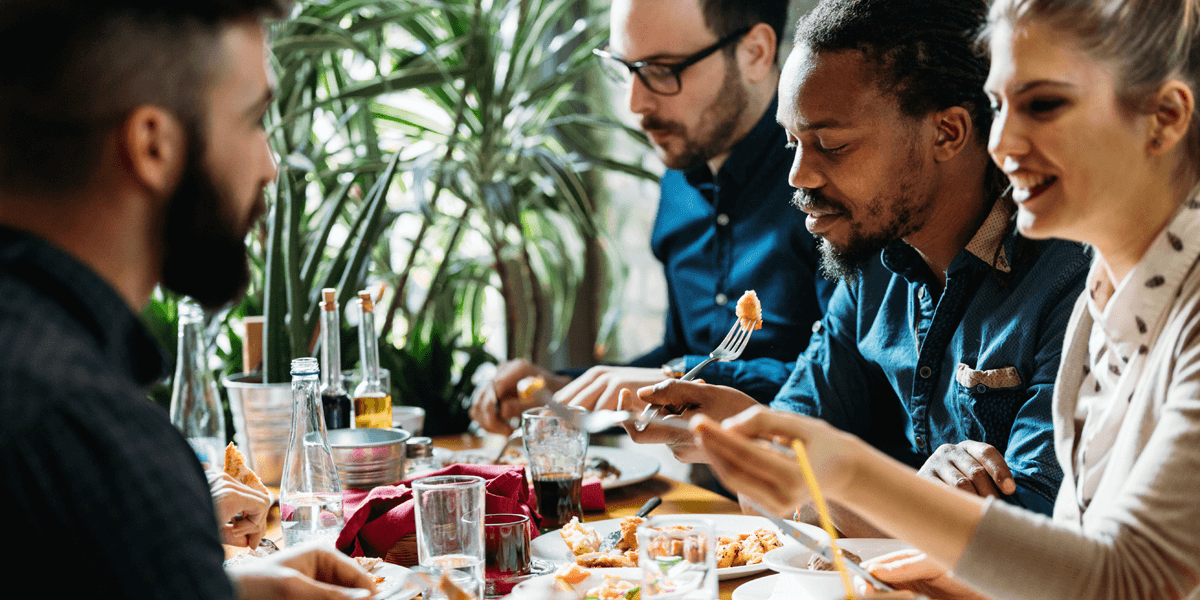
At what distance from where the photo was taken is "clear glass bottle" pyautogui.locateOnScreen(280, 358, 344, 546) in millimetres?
1295

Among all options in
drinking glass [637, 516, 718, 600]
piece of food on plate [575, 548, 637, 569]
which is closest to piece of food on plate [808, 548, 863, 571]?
drinking glass [637, 516, 718, 600]

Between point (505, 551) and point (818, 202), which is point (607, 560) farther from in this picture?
point (818, 202)

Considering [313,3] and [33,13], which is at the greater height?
[313,3]

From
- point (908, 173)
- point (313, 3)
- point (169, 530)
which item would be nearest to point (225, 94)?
point (169, 530)

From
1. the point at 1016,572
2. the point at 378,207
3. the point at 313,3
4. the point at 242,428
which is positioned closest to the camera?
the point at 1016,572

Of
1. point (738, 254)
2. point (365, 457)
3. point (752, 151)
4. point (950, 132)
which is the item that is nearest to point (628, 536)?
point (365, 457)

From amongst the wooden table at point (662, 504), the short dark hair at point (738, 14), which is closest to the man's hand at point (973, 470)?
the wooden table at point (662, 504)

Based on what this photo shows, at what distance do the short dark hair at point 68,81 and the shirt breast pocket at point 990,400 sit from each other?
3.90ft

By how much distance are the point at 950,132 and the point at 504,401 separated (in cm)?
109

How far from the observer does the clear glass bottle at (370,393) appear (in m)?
1.69

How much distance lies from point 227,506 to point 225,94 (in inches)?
25.6

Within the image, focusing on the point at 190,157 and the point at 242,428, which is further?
the point at 242,428

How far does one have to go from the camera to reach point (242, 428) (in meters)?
1.76

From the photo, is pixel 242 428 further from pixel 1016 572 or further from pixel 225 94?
pixel 1016 572
